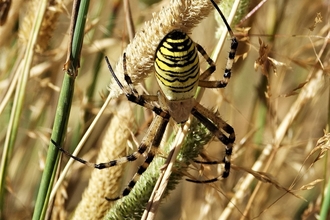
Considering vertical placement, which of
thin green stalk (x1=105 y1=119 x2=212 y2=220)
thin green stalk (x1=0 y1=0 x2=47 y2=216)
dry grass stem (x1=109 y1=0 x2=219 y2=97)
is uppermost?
dry grass stem (x1=109 y1=0 x2=219 y2=97)

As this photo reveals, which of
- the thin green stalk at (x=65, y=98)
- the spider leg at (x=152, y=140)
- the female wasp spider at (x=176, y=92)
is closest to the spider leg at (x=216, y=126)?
the female wasp spider at (x=176, y=92)

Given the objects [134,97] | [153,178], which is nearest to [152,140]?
[134,97]

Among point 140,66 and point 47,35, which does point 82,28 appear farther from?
point 47,35

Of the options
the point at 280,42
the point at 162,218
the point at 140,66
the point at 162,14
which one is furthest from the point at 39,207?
the point at 162,218

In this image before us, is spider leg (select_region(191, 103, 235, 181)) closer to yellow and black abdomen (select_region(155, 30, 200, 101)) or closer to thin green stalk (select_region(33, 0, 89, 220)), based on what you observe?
yellow and black abdomen (select_region(155, 30, 200, 101))

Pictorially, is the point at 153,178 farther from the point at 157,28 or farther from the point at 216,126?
the point at 157,28

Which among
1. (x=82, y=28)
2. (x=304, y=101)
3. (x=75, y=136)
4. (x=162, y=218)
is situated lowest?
(x=162, y=218)

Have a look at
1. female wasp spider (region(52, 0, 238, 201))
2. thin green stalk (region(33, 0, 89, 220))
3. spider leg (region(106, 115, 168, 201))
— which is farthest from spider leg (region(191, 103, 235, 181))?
thin green stalk (region(33, 0, 89, 220))
